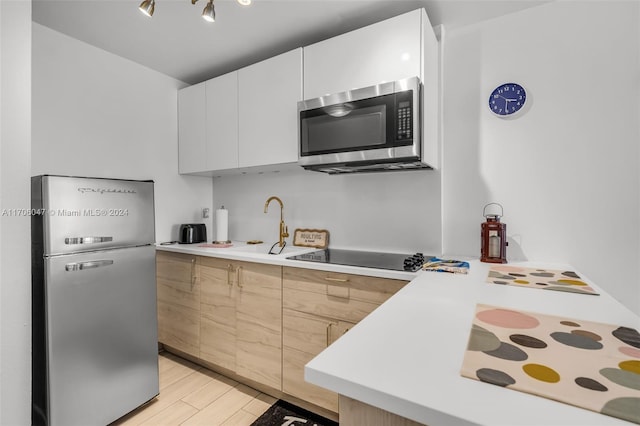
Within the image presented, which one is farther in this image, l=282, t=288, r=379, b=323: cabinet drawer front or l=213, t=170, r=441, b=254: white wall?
l=213, t=170, r=441, b=254: white wall

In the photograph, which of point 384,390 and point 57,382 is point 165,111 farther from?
point 384,390

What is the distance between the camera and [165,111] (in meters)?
2.70

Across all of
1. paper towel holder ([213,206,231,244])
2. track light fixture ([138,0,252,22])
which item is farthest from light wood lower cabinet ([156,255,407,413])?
track light fixture ([138,0,252,22])

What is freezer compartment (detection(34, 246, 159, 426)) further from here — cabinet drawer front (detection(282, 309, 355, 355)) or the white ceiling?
the white ceiling

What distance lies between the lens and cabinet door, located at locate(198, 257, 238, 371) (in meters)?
2.10

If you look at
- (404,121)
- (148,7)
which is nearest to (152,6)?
(148,7)

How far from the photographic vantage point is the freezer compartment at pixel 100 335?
1.51 meters

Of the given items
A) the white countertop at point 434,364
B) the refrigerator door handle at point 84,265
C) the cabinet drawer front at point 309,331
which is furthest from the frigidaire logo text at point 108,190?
the white countertop at point 434,364

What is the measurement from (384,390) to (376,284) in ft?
3.54

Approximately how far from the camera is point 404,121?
1.61 metres

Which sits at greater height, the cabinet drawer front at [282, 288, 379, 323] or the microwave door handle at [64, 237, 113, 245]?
the microwave door handle at [64, 237, 113, 245]

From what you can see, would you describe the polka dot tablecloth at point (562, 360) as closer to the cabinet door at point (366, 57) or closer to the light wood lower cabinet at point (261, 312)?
the light wood lower cabinet at point (261, 312)

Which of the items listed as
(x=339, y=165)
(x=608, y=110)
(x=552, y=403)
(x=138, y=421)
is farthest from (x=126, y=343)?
(x=608, y=110)

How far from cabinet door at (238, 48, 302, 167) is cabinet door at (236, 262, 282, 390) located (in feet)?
2.67
